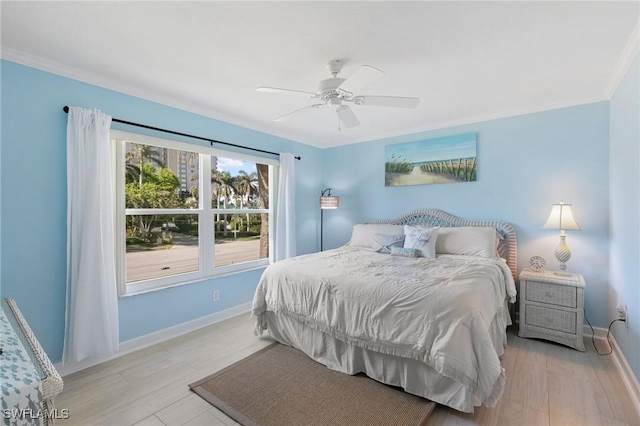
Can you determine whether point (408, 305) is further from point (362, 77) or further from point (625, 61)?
point (625, 61)

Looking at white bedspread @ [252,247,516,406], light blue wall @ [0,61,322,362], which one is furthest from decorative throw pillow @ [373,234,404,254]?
light blue wall @ [0,61,322,362]

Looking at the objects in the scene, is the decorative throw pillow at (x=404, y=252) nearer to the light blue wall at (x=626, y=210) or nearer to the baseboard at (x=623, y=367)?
the light blue wall at (x=626, y=210)

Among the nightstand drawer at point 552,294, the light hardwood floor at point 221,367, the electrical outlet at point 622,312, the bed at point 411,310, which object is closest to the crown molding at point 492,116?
the bed at point 411,310

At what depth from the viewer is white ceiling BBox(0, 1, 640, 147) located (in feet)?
5.45

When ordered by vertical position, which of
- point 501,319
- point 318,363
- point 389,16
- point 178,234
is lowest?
point 318,363

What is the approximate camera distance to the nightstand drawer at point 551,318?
264 cm

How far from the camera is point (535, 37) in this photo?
1.91 m

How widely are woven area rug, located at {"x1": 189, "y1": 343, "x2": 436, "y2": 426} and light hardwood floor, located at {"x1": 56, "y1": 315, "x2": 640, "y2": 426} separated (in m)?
0.11

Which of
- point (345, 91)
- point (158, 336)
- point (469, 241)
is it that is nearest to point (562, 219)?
point (469, 241)

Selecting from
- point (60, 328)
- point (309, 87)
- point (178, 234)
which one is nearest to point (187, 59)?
point (309, 87)

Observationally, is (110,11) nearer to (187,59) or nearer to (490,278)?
(187,59)

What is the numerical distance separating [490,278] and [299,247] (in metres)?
2.85

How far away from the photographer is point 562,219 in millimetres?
2824

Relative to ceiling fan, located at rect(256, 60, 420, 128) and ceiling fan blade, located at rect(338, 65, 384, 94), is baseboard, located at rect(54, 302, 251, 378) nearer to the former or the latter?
ceiling fan, located at rect(256, 60, 420, 128)
